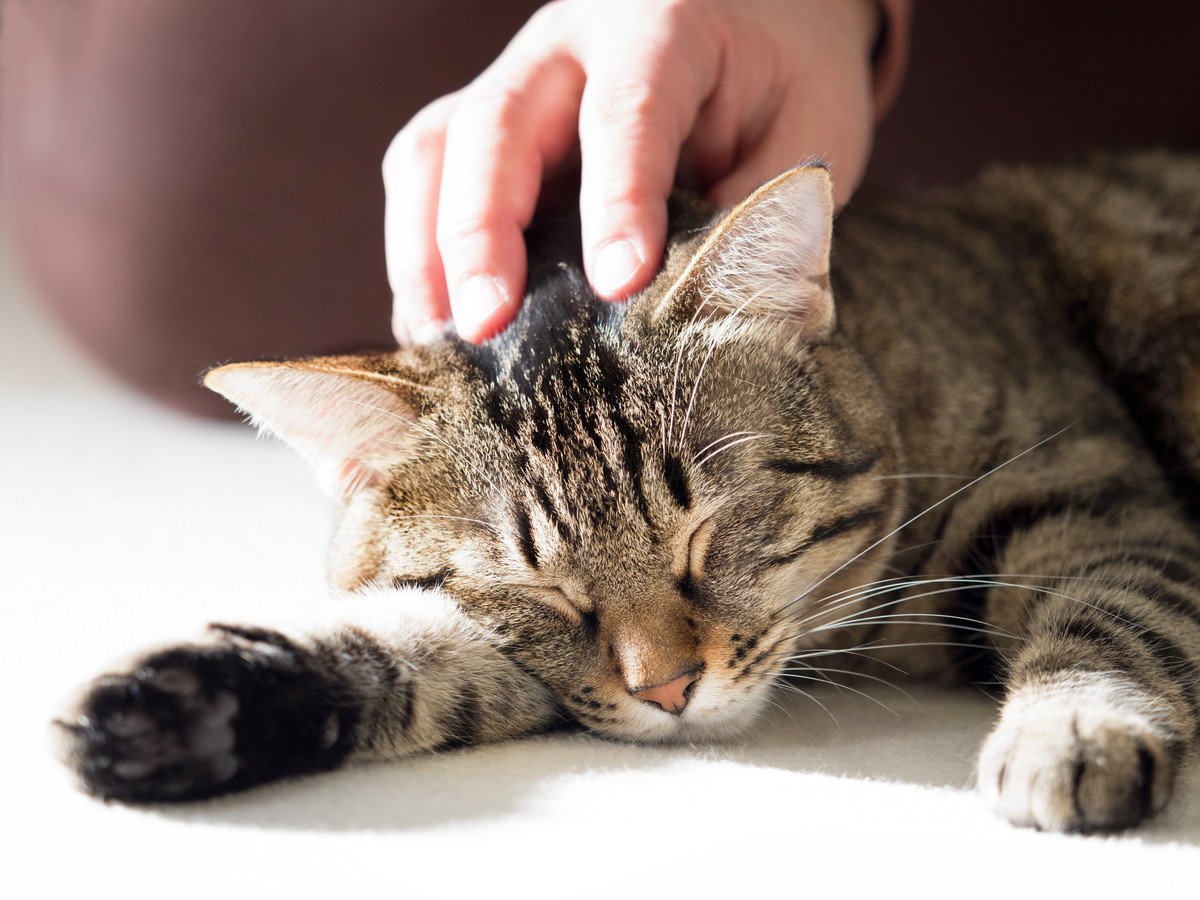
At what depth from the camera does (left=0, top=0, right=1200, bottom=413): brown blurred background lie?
1852 millimetres

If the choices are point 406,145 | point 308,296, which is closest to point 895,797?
point 406,145

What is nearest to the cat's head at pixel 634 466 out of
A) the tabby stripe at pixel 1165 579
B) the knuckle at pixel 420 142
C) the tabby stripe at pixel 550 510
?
the tabby stripe at pixel 550 510

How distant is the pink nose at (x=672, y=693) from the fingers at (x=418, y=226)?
480 mm

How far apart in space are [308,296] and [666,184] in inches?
42.5

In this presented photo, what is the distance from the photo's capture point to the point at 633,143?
110 cm

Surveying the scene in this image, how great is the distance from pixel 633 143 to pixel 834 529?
0.44 metres

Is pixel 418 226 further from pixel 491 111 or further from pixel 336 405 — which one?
pixel 336 405

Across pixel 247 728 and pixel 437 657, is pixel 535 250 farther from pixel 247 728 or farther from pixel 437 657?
pixel 247 728

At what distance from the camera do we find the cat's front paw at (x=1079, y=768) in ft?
2.49

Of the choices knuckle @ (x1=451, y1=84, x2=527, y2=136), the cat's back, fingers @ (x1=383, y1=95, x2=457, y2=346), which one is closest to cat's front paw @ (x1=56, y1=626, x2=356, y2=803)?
fingers @ (x1=383, y1=95, x2=457, y2=346)

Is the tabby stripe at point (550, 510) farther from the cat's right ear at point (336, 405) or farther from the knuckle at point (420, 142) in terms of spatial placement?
the knuckle at point (420, 142)

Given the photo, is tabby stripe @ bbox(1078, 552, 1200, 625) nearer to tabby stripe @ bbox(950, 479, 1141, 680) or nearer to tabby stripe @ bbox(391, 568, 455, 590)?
tabby stripe @ bbox(950, 479, 1141, 680)

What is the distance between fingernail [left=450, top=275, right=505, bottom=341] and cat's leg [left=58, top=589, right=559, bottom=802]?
0.26m

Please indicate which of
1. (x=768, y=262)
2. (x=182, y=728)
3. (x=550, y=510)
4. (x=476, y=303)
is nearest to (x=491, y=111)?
(x=476, y=303)
